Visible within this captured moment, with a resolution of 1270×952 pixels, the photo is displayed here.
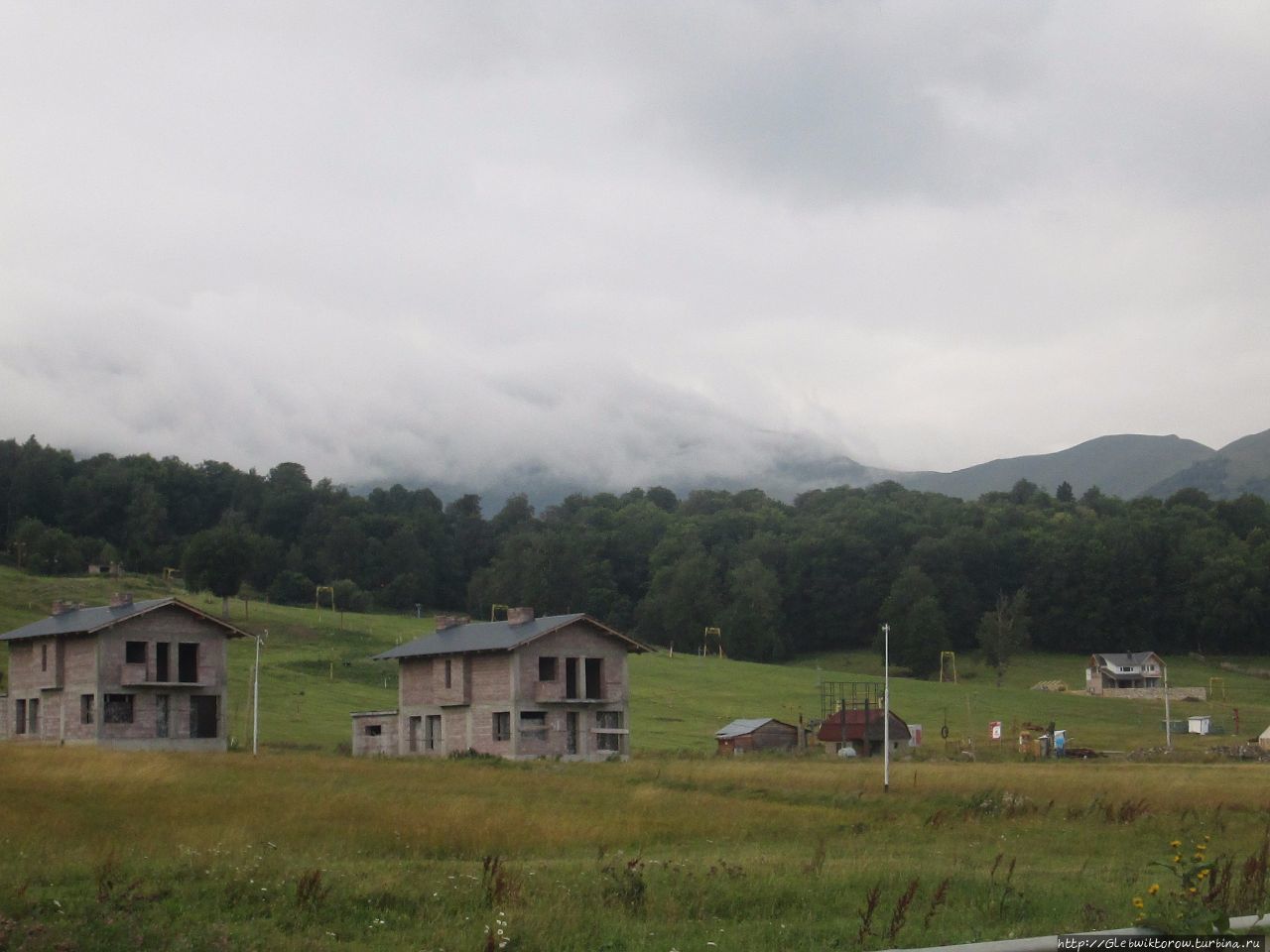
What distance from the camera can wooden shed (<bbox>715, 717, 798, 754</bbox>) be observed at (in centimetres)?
7619

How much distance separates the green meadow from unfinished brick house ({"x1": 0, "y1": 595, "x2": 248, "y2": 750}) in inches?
658

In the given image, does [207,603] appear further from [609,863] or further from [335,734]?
[609,863]

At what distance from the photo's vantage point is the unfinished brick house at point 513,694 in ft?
224

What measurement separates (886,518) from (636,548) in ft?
105

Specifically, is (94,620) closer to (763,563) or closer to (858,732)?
(858,732)

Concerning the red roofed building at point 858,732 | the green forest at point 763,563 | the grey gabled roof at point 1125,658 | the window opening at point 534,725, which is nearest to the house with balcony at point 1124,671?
the grey gabled roof at point 1125,658

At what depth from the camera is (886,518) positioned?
175m

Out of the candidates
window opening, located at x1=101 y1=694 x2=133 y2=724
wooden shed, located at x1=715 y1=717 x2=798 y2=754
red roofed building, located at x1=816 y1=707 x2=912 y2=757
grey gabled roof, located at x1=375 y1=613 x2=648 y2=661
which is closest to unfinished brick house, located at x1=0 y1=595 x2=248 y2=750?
window opening, located at x1=101 y1=694 x2=133 y2=724

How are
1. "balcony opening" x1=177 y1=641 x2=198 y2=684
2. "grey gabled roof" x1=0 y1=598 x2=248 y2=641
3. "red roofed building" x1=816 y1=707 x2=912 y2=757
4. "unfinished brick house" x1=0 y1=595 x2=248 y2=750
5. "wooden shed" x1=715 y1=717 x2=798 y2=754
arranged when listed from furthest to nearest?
"red roofed building" x1=816 y1=707 x2=912 y2=757
"wooden shed" x1=715 y1=717 x2=798 y2=754
"balcony opening" x1=177 y1=641 x2=198 y2=684
"unfinished brick house" x1=0 y1=595 x2=248 y2=750
"grey gabled roof" x1=0 y1=598 x2=248 y2=641

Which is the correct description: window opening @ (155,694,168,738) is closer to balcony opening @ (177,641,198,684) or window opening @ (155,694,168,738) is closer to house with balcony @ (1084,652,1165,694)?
balcony opening @ (177,641,198,684)

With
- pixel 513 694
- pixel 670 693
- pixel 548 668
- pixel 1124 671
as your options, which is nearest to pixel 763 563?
pixel 1124 671

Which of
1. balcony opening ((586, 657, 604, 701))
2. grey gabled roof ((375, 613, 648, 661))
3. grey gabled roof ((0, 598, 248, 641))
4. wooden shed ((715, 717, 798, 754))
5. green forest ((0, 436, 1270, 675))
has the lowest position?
wooden shed ((715, 717, 798, 754))

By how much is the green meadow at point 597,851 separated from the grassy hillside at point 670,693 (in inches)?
881

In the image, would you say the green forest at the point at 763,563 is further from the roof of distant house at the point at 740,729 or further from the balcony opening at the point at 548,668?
the balcony opening at the point at 548,668
